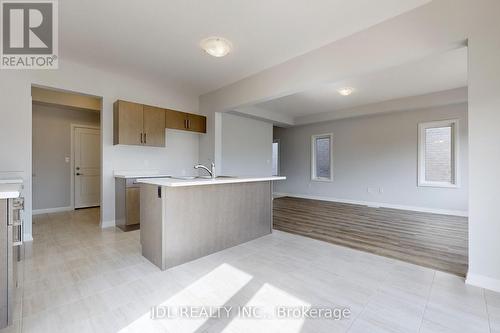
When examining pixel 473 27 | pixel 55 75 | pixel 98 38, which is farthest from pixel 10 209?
pixel 473 27

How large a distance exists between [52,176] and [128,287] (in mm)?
4932

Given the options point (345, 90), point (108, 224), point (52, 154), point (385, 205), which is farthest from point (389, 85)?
point (52, 154)

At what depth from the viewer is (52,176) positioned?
212 inches

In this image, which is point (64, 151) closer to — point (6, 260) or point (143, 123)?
point (143, 123)

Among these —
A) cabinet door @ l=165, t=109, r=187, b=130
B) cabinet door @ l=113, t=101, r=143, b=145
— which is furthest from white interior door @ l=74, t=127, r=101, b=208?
cabinet door @ l=165, t=109, r=187, b=130

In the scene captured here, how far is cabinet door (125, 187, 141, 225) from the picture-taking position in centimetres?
382

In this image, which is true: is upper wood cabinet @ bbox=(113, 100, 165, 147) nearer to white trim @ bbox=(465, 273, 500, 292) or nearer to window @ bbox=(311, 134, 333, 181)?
white trim @ bbox=(465, 273, 500, 292)

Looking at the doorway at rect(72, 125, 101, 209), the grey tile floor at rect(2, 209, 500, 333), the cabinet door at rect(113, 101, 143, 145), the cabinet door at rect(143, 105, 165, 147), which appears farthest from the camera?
the doorway at rect(72, 125, 101, 209)

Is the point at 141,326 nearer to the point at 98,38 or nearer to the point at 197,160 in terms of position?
the point at 98,38

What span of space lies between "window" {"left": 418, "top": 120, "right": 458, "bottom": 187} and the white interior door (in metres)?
8.13

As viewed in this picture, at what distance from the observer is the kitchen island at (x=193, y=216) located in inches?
96.4

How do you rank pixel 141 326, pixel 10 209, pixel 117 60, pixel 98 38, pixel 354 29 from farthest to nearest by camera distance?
pixel 117 60 → pixel 98 38 → pixel 354 29 → pixel 141 326 → pixel 10 209

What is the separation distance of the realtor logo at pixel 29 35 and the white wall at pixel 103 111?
0.14 m

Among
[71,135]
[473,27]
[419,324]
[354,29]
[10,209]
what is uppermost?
[354,29]
